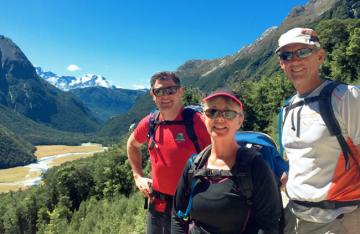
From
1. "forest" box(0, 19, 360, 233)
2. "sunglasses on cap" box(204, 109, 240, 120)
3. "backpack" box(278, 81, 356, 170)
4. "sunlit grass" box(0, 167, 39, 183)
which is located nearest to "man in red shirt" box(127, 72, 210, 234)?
"sunglasses on cap" box(204, 109, 240, 120)

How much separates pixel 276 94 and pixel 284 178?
139ft

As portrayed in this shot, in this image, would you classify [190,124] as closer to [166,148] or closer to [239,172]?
[166,148]

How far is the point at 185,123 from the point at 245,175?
5.66 ft

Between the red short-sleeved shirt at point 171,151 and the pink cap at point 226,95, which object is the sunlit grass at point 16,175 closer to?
the red short-sleeved shirt at point 171,151

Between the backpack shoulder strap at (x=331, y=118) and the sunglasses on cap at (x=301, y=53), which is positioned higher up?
the sunglasses on cap at (x=301, y=53)

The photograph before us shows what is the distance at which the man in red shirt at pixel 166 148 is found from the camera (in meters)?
4.66

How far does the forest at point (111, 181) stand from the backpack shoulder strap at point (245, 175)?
26.9 m

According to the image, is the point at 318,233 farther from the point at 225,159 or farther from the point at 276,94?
the point at 276,94

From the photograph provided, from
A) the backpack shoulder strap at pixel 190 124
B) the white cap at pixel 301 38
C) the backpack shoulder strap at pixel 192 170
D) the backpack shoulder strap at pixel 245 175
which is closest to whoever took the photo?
the backpack shoulder strap at pixel 245 175

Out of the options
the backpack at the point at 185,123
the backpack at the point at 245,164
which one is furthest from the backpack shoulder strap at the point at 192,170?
the backpack at the point at 185,123

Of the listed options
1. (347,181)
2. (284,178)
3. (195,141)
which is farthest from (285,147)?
(195,141)

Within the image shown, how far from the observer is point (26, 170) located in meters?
199

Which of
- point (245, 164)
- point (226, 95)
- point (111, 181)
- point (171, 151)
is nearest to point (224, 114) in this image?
point (226, 95)

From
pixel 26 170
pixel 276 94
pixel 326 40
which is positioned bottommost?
pixel 26 170
